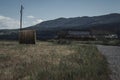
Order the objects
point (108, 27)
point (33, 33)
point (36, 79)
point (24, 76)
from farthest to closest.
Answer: point (108, 27)
point (33, 33)
point (24, 76)
point (36, 79)

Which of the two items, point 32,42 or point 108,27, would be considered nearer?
point 32,42

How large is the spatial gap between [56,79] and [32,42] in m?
28.1

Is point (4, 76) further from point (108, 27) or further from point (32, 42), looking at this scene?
point (108, 27)

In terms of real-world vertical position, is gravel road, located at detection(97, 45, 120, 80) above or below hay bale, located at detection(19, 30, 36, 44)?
below

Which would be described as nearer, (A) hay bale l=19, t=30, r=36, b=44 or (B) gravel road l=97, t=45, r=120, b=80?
(B) gravel road l=97, t=45, r=120, b=80

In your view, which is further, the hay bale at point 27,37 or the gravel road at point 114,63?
the hay bale at point 27,37

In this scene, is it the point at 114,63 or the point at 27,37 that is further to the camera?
the point at 27,37

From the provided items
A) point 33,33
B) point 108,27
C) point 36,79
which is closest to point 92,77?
point 36,79

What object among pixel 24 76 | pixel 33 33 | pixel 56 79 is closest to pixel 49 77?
pixel 56 79

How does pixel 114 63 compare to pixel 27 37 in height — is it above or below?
below

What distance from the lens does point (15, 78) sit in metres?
8.12

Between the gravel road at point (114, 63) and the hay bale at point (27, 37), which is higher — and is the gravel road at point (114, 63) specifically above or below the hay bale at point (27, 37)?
below

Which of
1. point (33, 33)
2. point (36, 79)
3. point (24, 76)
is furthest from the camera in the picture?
point (33, 33)

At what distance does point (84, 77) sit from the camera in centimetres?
870
